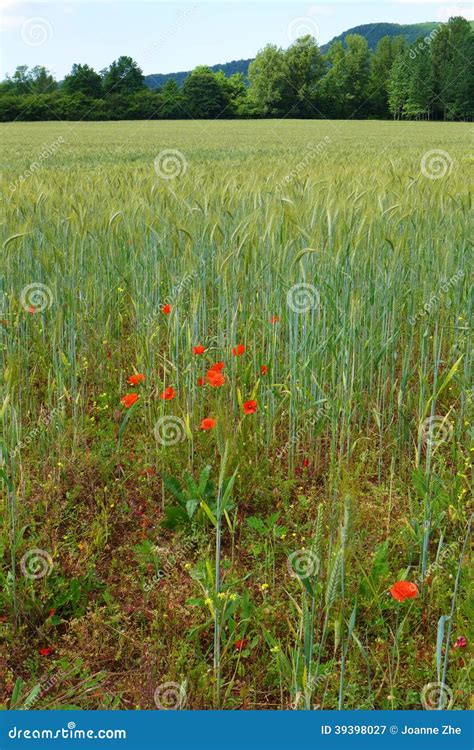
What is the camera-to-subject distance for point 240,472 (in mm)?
1982

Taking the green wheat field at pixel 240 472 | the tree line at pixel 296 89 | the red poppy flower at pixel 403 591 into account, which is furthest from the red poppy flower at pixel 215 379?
the tree line at pixel 296 89

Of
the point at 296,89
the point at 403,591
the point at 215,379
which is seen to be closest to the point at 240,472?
the point at 215,379

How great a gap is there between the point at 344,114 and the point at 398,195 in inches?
1795

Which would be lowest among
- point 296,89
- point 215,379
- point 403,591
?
point 403,591

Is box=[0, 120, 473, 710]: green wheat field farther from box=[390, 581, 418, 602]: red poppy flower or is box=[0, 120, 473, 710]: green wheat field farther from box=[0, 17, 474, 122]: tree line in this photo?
box=[0, 17, 474, 122]: tree line

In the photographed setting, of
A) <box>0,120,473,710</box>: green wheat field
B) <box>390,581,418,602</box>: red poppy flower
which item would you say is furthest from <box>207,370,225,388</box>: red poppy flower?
<box>390,581,418,602</box>: red poppy flower

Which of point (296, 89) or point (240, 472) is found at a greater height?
point (296, 89)

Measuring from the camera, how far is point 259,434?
210cm

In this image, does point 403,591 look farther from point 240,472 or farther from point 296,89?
point 296,89

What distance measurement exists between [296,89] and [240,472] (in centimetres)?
4879

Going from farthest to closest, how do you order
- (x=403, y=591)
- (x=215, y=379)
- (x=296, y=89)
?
1. (x=296, y=89)
2. (x=215, y=379)
3. (x=403, y=591)

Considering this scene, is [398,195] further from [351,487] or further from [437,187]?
[351,487]

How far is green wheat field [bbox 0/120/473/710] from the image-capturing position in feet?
4.54

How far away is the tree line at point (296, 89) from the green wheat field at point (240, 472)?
106 ft
